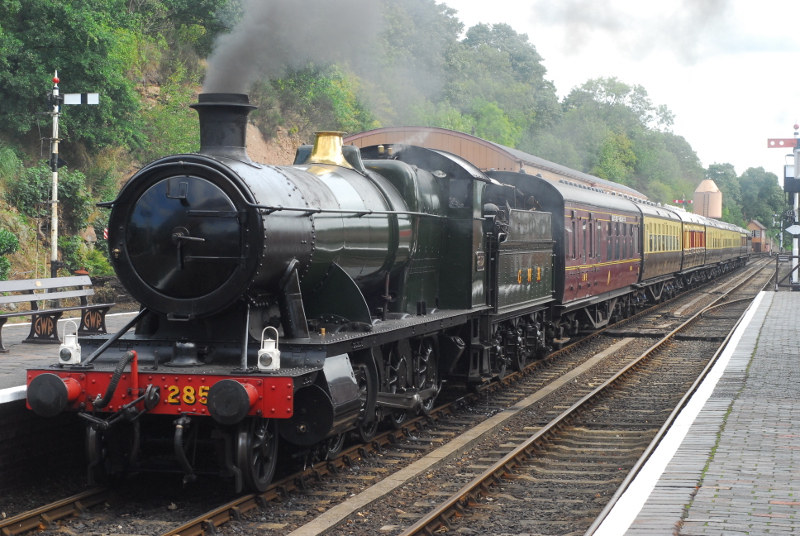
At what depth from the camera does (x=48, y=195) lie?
850 inches

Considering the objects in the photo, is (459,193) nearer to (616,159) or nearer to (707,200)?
(616,159)

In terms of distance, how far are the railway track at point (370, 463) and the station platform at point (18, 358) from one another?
1290 mm

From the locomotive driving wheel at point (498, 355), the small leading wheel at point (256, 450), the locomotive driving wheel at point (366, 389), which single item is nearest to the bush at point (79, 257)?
the locomotive driving wheel at point (498, 355)

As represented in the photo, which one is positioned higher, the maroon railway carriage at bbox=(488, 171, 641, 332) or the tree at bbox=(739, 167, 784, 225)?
the tree at bbox=(739, 167, 784, 225)

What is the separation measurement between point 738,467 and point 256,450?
3.68m

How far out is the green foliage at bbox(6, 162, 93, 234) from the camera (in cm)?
2120

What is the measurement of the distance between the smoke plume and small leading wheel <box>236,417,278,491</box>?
3.44 meters

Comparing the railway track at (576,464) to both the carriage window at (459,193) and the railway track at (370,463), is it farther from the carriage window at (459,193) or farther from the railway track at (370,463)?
the carriage window at (459,193)

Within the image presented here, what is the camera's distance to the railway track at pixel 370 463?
582cm

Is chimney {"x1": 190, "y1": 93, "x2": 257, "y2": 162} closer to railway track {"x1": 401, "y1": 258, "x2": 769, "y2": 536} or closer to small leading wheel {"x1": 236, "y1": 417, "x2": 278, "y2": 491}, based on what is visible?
small leading wheel {"x1": 236, "y1": 417, "x2": 278, "y2": 491}

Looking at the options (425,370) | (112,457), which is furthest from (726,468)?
(112,457)

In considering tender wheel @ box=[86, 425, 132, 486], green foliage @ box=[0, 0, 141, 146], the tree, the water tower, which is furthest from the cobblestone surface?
the tree

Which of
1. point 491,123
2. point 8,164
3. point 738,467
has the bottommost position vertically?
point 738,467

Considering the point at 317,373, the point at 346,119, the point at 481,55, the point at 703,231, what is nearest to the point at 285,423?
the point at 317,373
